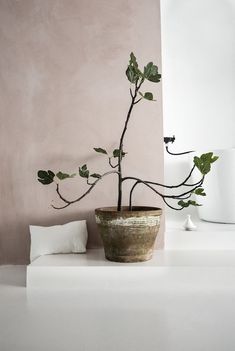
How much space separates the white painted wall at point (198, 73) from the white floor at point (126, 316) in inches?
59.4

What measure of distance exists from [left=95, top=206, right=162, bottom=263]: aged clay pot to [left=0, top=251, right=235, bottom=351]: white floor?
169mm

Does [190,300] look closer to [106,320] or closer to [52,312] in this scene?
[106,320]

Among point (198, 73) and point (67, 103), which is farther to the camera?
point (198, 73)

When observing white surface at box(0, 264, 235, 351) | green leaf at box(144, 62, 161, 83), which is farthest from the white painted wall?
white surface at box(0, 264, 235, 351)

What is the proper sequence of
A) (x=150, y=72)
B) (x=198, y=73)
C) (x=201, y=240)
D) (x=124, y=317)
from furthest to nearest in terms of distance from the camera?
(x=198, y=73)
(x=201, y=240)
(x=150, y=72)
(x=124, y=317)

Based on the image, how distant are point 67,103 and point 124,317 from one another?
131 cm

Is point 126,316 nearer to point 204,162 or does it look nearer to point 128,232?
point 128,232

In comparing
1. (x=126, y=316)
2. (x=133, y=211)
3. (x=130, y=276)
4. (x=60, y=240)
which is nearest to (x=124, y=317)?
(x=126, y=316)

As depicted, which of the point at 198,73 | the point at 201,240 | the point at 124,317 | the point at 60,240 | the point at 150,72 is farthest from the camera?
the point at 198,73

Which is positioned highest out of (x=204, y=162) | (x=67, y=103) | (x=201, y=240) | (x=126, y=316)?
(x=67, y=103)

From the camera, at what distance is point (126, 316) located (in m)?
1.55

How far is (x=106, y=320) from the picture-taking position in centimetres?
151

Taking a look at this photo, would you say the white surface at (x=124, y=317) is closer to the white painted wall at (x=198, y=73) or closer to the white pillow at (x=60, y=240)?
the white pillow at (x=60, y=240)

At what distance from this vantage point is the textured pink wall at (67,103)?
7.51ft
